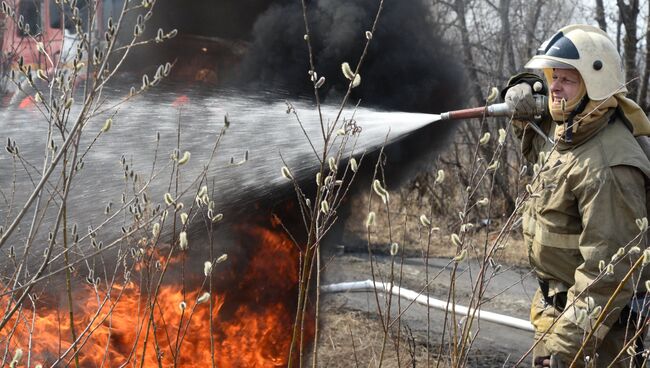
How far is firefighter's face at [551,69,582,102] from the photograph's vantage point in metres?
3.26

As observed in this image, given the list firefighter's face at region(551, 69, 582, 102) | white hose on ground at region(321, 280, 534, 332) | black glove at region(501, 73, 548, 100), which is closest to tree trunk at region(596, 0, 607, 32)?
white hose on ground at region(321, 280, 534, 332)

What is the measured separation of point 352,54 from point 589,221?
6.35 feet

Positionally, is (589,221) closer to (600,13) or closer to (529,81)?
(529,81)

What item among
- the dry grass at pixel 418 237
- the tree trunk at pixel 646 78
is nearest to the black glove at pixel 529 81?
the dry grass at pixel 418 237

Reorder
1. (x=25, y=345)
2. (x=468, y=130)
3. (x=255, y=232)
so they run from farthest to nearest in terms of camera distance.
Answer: (x=468, y=130) < (x=255, y=232) < (x=25, y=345)

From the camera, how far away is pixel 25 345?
396 cm

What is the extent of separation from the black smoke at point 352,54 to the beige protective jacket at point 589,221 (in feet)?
4.58

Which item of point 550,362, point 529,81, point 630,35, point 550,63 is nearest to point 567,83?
point 550,63

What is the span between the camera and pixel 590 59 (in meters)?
3.23

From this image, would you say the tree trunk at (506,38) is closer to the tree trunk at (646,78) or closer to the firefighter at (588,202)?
the tree trunk at (646,78)

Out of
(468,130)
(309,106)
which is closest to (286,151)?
(309,106)

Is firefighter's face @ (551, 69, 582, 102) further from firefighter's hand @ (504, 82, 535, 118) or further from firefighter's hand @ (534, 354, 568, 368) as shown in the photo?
firefighter's hand @ (534, 354, 568, 368)

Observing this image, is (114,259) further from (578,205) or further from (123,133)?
(578,205)

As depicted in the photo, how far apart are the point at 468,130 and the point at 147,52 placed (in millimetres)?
8663
